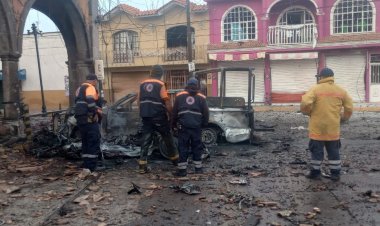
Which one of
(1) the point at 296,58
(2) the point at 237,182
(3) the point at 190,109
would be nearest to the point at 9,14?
(3) the point at 190,109

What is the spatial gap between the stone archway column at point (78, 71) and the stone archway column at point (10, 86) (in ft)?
11.6

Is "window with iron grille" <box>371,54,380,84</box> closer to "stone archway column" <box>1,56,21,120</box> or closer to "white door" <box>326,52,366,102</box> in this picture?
"white door" <box>326,52,366,102</box>

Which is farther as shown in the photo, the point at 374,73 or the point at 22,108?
the point at 374,73

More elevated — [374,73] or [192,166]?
[374,73]

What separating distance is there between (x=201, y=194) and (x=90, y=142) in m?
2.60

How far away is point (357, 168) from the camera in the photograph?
7.75m

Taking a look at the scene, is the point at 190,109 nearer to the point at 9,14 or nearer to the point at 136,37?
the point at 9,14

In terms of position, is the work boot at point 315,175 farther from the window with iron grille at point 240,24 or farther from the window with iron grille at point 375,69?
the window with iron grille at point 240,24

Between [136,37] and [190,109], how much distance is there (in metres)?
24.9

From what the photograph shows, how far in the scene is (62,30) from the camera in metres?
14.0

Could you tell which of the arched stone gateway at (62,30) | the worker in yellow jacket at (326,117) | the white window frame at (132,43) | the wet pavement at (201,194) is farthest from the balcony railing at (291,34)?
the worker in yellow jacket at (326,117)

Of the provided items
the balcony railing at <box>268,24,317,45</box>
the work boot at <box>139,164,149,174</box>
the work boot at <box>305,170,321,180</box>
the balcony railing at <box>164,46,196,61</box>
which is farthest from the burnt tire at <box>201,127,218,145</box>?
the balcony railing at <box>164,46,196,61</box>

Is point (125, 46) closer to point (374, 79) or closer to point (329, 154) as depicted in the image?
point (374, 79)

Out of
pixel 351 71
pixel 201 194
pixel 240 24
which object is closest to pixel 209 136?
pixel 201 194
